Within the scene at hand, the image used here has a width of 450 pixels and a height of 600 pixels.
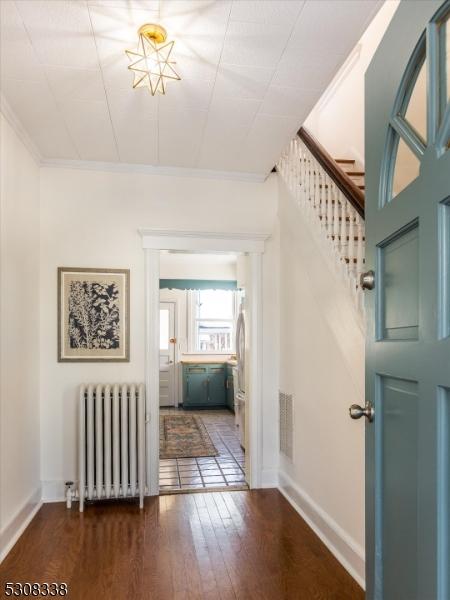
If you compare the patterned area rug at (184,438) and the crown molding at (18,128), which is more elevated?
the crown molding at (18,128)

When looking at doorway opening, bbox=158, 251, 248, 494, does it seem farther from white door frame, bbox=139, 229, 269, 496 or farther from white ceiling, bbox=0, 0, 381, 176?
white ceiling, bbox=0, 0, 381, 176

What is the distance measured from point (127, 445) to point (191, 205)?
2016 millimetres

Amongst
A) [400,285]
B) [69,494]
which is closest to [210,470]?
[69,494]

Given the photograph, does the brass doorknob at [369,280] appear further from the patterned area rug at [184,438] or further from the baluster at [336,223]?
the patterned area rug at [184,438]

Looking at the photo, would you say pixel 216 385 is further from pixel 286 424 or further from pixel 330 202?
pixel 330 202

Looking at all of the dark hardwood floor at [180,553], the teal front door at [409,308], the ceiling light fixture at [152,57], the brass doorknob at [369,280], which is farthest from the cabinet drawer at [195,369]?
the brass doorknob at [369,280]

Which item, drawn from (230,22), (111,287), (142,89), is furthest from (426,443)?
(111,287)

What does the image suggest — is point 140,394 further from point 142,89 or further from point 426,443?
point 426,443

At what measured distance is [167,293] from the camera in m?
8.27

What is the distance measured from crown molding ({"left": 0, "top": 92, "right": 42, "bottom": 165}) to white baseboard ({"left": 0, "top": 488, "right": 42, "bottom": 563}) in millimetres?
2486

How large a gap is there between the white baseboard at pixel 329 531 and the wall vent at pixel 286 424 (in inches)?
8.4

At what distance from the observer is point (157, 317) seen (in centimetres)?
374

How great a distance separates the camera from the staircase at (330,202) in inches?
98.1

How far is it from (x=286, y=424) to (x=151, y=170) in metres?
2.38
